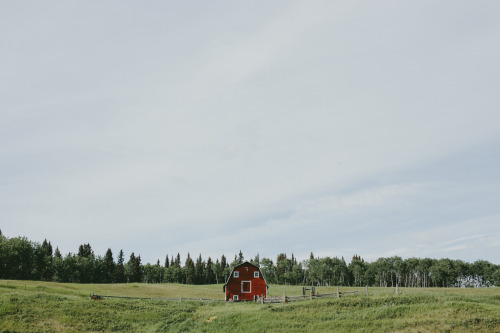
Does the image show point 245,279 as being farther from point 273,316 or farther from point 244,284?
point 273,316

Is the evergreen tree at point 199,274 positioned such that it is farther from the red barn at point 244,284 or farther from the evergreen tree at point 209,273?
the red barn at point 244,284

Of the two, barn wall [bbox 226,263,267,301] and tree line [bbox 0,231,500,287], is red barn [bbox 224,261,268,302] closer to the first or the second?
barn wall [bbox 226,263,267,301]

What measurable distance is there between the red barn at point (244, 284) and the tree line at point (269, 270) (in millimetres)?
91085

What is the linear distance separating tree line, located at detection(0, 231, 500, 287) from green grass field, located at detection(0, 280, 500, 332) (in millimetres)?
90521

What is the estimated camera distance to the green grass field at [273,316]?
3066cm

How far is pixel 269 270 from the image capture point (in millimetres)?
170375

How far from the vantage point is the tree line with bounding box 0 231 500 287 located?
12862cm

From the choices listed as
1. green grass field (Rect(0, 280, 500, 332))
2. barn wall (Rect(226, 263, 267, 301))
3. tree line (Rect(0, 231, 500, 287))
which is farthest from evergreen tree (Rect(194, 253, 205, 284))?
green grass field (Rect(0, 280, 500, 332))

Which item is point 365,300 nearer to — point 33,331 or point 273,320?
point 273,320

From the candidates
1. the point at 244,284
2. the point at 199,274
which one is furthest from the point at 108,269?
the point at 244,284

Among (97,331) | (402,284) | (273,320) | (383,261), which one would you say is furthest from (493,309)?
(402,284)

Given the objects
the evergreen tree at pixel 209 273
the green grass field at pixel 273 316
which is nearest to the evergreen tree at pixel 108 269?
the evergreen tree at pixel 209 273

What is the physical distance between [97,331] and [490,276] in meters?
164

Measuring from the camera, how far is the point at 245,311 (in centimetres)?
4084
